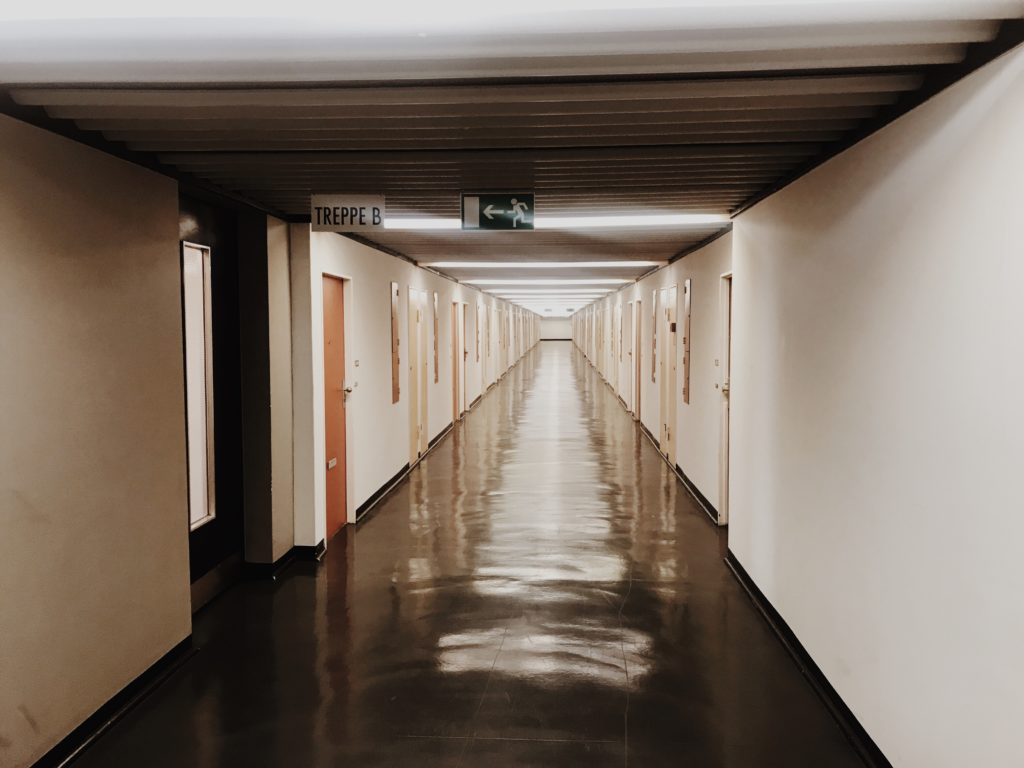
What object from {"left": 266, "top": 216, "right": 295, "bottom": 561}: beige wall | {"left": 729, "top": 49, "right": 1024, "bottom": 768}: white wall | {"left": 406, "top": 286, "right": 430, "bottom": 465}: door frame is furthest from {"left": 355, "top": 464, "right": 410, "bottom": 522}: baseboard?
{"left": 729, "top": 49, "right": 1024, "bottom": 768}: white wall

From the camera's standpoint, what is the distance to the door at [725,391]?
603 cm

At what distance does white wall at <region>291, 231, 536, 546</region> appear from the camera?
539 cm

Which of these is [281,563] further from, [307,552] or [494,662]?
[494,662]

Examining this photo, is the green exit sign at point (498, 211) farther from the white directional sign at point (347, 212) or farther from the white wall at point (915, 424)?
the white wall at point (915, 424)

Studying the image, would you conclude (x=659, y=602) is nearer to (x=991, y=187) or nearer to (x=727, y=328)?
(x=727, y=328)

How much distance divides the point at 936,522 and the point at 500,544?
12.4 ft

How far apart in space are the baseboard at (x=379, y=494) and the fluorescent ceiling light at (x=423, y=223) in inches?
98.5

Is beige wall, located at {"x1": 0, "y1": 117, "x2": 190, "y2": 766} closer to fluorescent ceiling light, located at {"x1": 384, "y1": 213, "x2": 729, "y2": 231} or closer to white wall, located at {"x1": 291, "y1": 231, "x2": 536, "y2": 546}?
white wall, located at {"x1": 291, "y1": 231, "x2": 536, "y2": 546}

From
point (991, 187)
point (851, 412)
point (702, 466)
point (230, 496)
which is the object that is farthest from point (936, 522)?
point (702, 466)

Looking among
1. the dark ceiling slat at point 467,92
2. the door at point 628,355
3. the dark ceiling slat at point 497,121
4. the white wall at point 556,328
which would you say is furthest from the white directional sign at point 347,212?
the white wall at point 556,328

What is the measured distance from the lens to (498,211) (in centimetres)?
441

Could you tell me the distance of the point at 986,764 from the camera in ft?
6.93

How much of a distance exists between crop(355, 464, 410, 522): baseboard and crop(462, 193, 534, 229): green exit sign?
10.4 feet

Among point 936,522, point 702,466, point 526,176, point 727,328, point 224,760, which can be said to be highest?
point 526,176
